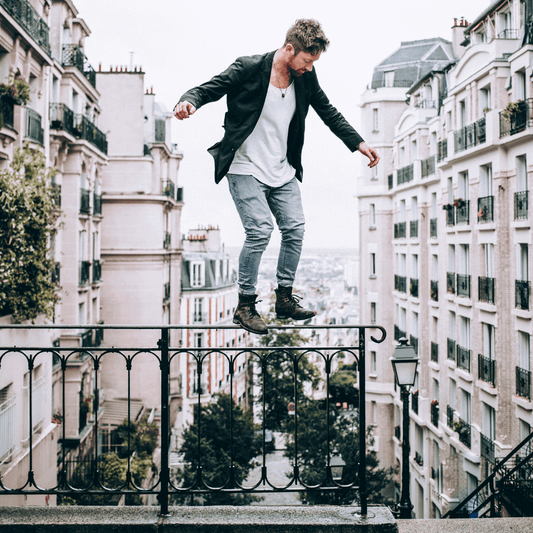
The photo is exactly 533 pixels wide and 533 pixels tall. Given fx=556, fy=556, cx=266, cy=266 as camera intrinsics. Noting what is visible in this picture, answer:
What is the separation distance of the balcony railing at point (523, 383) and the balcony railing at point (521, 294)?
5.23 ft

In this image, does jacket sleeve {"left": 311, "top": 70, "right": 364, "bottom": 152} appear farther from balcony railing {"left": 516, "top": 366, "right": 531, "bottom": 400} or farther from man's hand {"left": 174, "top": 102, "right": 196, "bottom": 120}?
balcony railing {"left": 516, "top": 366, "right": 531, "bottom": 400}

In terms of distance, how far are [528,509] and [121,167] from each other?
1906 cm

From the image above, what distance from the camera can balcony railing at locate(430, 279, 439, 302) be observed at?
807 inches

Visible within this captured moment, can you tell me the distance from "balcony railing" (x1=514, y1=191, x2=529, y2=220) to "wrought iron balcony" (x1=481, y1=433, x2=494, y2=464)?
20.6 feet

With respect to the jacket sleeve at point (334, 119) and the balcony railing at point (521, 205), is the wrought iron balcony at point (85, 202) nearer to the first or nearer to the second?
the balcony railing at point (521, 205)

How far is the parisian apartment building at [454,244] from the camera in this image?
14258 millimetres

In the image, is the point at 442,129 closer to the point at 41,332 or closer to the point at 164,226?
the point at 164,226

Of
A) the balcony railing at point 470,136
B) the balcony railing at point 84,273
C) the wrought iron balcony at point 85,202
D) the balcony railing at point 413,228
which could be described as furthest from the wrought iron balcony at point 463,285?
the wrought iron balcony at point 85,202

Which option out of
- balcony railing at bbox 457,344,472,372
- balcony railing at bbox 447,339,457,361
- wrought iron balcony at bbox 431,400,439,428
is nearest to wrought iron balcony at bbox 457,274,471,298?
balcony railing at bbox 457,344,472,372

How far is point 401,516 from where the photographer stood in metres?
4.79

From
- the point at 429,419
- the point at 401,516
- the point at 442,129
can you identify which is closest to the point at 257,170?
the point at 401,516

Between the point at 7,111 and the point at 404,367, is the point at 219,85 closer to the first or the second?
the point at 404,367

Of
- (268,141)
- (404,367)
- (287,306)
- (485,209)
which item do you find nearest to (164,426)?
(287,306)

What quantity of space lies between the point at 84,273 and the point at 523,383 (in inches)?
516
